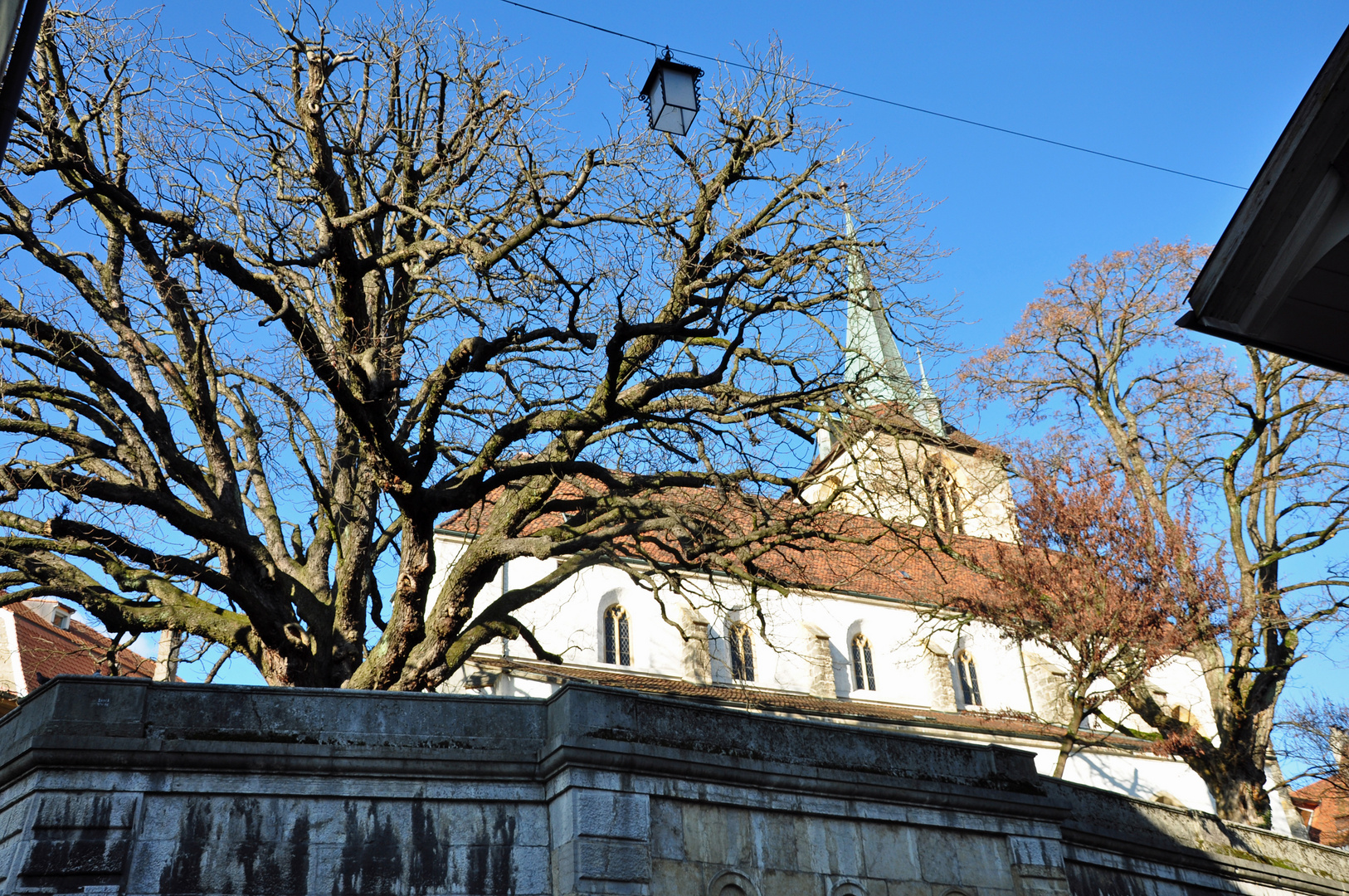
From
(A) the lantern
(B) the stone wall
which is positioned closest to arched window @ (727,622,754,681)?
(B) the stone wall

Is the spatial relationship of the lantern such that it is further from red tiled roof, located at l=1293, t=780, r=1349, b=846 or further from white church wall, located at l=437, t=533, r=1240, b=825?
red tiled roof, located at l=1293, t=780, r=1349, b=846

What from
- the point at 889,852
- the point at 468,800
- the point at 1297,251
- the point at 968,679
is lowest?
the point at 889,852

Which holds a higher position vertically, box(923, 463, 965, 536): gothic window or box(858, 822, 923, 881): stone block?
box(923, 463, 965, 536): gothic window

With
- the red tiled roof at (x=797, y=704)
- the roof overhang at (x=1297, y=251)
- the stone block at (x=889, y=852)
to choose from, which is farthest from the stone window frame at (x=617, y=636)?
the roof overhang at (x=1297, y=251)

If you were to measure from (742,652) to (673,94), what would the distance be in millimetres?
23204

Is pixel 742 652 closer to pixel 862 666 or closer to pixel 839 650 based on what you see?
pixel 839 650

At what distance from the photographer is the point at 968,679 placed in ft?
120

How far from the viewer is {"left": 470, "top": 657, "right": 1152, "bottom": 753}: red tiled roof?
25.9 meters

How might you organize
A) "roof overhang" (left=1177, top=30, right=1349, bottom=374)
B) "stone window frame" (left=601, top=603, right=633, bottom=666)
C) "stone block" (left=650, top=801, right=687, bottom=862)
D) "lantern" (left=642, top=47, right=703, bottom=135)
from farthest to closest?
"stone window frame" (left=601, top=603, right=633, bottom=666)
"lantern" (left=642, top=47, right=703, bottom=135)
"stone block" (left=650, top=801, right=687, bottom=862)
"roof overhang" (left=1177, top=30, right=1349, bottom=374)

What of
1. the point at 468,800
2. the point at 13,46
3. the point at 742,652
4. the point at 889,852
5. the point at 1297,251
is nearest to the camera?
the point at 13,46

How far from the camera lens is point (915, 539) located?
15477 mm

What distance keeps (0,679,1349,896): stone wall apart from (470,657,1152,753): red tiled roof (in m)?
14.5

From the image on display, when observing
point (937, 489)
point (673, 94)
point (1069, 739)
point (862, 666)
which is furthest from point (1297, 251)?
point (862, 666)

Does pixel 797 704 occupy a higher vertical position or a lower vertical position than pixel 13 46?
higher
